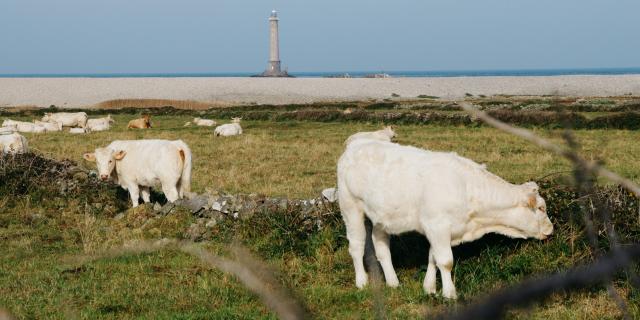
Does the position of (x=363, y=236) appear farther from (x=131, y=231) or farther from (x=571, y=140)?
(x=571, y=140)

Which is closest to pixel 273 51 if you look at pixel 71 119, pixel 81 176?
pixel 71 119

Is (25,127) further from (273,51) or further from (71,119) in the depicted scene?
(273,51)

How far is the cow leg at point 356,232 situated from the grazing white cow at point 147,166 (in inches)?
206

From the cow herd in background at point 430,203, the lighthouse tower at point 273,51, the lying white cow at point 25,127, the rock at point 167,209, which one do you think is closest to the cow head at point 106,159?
the rock at point 167,209

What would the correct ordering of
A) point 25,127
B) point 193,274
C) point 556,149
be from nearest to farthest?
point 556,149 → point 193,274 → point 25,127

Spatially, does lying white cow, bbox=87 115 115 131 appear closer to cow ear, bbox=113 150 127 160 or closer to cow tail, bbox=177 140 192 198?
cow ear, bbox=113 150 127 160

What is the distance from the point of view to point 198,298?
321 inches

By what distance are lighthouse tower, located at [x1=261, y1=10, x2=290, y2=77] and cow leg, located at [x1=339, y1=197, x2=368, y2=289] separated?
14115 centimetres

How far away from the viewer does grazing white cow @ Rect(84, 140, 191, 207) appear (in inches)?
534

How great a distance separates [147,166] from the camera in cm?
1373

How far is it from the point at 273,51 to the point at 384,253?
143m

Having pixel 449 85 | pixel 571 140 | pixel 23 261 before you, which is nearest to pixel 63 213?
pixel 23 261

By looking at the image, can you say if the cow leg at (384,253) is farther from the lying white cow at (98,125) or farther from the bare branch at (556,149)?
the lying white cow at (98,125)

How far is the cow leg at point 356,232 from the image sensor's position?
346 inches
